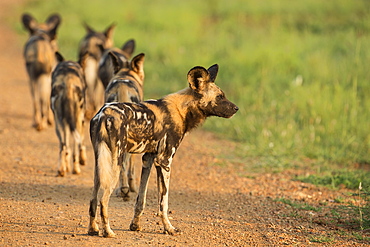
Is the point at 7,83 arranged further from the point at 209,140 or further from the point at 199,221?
the point at 199,221

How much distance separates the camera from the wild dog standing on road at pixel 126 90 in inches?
198

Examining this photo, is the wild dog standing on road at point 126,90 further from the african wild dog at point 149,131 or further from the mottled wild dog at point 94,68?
the mottled wild dog at point 94,68

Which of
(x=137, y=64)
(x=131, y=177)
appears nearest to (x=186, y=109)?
(x=131, y=177)

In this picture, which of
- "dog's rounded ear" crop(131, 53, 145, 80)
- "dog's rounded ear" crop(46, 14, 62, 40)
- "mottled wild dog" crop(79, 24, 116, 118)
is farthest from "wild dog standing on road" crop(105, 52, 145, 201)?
"dog's rounded ear" crop(46, 14, 62, 40)

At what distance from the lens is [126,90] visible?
515cm

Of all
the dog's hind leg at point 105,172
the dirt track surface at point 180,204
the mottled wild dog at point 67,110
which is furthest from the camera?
the mottled wild dog at point 67,110

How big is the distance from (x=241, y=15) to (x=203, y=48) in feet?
11.8

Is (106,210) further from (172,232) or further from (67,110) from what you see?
(67,110)

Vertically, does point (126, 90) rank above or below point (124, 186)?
above

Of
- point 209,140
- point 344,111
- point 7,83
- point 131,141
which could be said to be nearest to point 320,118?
point 344,111

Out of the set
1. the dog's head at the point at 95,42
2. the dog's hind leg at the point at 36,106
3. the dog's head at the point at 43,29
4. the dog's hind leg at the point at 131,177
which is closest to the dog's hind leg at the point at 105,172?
the dog's hind leg at the point at 131,177

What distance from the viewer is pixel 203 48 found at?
11.1 metres

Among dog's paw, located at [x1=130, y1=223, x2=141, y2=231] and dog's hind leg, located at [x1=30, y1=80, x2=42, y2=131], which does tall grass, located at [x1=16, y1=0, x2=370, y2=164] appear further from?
dog's paw, located at [x1=130, y1=223, x2=141, y2=231]

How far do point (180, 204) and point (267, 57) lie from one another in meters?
5.33
